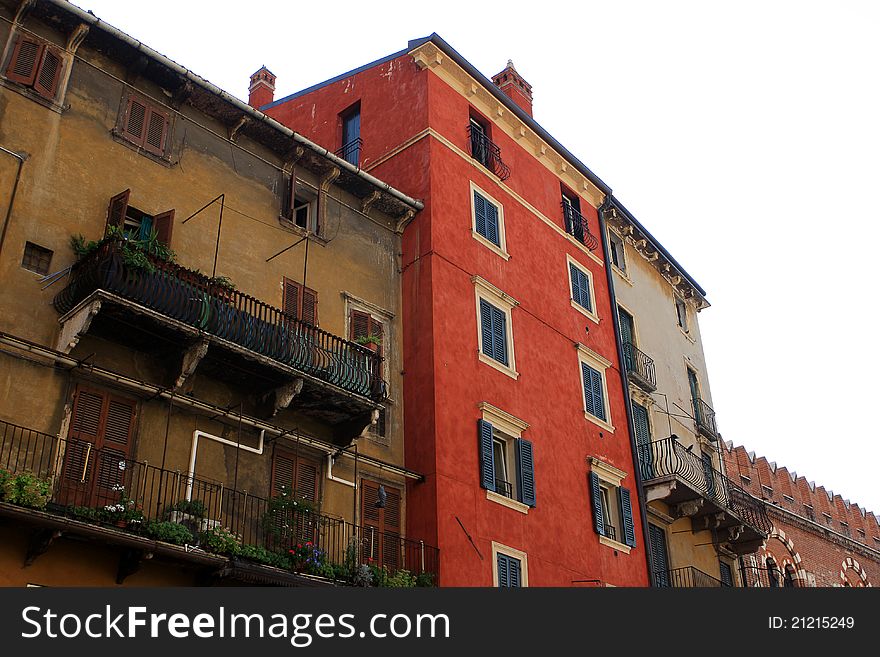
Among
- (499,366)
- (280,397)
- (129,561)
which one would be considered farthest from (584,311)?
(129,561)

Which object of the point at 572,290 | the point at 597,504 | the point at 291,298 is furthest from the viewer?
the point at 572,290

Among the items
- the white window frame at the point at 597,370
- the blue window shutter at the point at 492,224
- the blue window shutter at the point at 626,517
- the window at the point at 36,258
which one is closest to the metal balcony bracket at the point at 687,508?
the blue window shutter at the point at 626,517

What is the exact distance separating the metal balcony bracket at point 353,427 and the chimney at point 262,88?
13.8 metres

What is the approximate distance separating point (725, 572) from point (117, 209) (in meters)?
20.6

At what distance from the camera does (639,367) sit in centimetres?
2920

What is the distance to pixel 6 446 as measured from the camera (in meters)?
14.7

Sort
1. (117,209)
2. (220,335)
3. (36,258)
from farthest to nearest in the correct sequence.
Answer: (117,209), (220,335), (36,258)

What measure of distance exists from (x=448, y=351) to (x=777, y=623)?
9187mm

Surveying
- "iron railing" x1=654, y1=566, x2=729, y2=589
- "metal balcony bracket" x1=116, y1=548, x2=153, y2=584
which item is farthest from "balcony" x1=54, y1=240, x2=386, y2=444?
"iron railing" x1=654, y1=566, x2=729, y2=589

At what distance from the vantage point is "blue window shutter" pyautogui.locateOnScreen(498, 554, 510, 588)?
2033cm

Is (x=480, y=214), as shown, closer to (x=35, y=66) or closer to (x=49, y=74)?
(x=49, y=74)

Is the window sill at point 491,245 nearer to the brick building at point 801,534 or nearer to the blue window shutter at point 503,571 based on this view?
the blue window shutter at point 503,571

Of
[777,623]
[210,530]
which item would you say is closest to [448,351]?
[210,530]

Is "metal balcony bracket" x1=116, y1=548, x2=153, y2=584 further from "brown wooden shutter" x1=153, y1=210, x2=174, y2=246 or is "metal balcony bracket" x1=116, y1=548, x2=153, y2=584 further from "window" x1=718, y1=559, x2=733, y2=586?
"window" x1=718, y1=559, x2=733, y2=586
